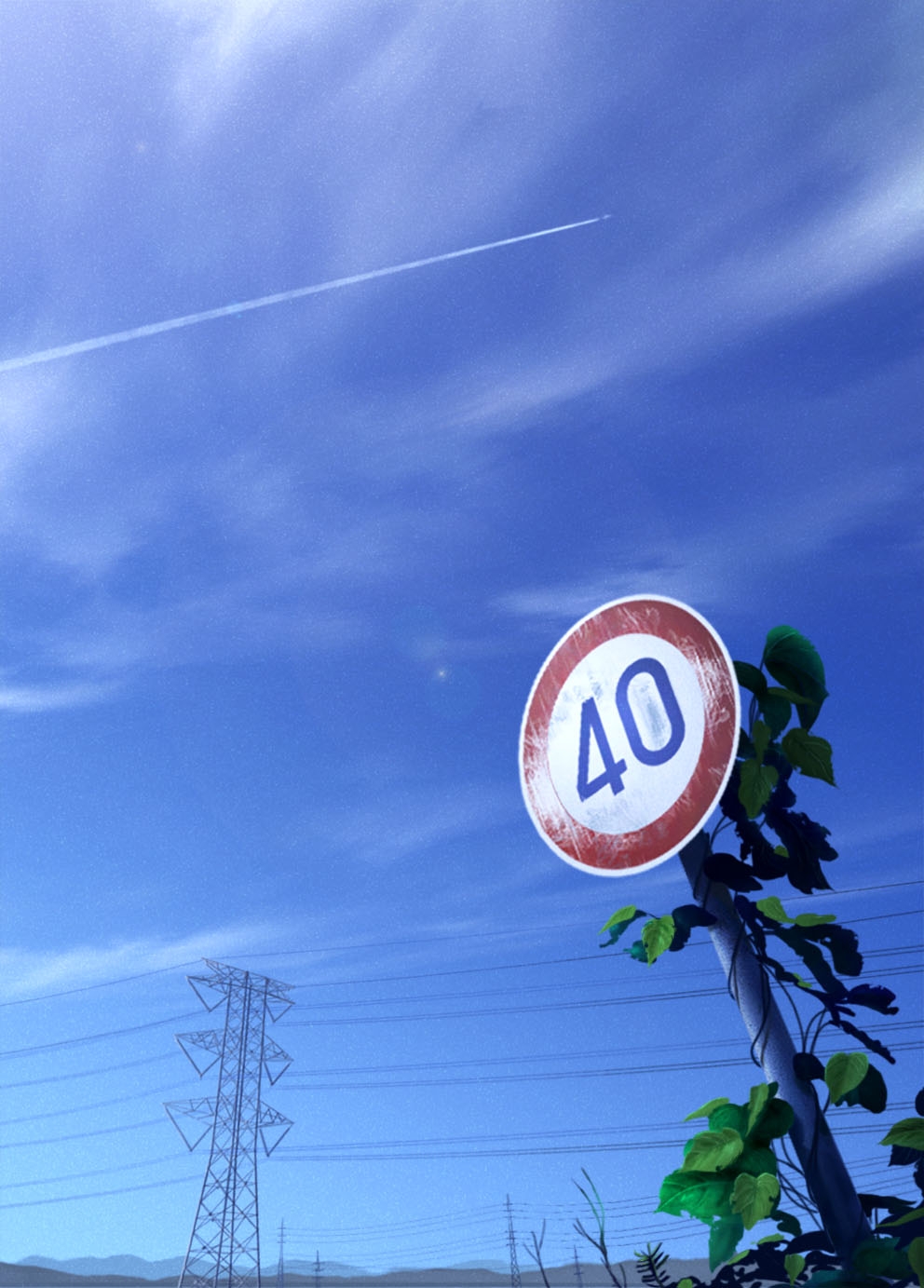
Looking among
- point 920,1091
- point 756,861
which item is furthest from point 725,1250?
point 756,861

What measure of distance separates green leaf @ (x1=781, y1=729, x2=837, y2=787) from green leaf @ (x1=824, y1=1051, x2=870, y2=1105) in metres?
0.78

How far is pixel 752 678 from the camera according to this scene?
312cm

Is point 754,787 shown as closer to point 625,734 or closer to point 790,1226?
point 625,734

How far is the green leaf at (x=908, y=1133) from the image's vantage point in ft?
8.21

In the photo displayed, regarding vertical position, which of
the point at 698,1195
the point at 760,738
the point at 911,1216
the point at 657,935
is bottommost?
the point at 911,1216

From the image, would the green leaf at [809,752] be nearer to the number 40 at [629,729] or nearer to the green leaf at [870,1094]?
the number 40 at [629,729]

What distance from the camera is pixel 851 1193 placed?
2752 mm

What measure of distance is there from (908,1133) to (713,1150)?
49 cm

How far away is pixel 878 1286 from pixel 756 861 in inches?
44.2

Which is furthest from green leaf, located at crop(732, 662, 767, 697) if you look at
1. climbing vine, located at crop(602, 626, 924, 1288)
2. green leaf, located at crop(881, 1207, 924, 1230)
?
green leaf, located at crop(881, 1207, 924, 1230)

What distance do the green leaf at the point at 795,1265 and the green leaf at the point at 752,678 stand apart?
1530 mm

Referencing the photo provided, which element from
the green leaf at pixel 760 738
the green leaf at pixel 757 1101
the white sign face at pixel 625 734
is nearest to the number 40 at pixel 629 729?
the white sign face at pixel 625 734

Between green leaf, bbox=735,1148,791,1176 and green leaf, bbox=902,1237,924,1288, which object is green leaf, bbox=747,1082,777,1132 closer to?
green leaf, bbox=735,1148,791,1176

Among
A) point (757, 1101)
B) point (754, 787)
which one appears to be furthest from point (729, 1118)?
point (754, 787)
